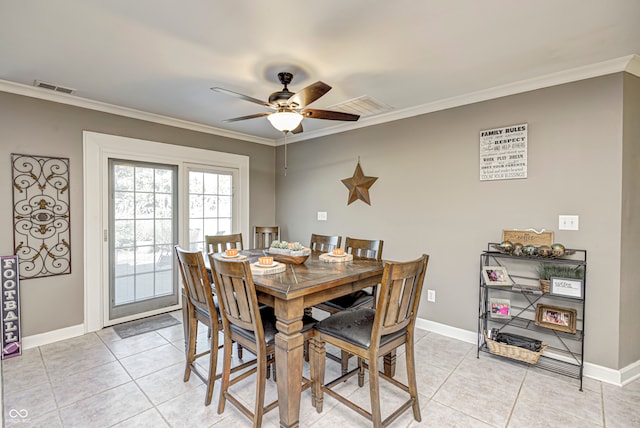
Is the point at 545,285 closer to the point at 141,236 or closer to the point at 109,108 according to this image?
the point at 141,236

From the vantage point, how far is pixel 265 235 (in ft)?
15.0

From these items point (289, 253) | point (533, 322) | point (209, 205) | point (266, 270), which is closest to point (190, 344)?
point (266, 270)

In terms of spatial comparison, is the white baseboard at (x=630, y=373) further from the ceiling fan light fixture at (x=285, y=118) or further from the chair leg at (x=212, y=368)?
the ceiling fan light fixture at (x=285, y=118)

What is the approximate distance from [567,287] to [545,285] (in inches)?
5.7

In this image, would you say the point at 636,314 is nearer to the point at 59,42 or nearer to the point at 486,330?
the point at 486,330

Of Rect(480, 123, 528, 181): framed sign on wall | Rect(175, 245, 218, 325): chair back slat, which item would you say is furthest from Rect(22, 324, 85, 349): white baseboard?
Rect(480, 123, 528, 181): framed sign on wall

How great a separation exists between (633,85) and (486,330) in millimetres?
2261

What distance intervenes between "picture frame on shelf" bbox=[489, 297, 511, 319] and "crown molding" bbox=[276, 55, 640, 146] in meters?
1.87

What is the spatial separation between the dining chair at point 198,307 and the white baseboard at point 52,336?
1.62 meters

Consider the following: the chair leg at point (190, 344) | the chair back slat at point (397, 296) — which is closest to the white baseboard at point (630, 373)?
the chair back slat at point (397, 296)

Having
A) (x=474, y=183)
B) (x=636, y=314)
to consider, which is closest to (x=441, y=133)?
(x=474, y=183)

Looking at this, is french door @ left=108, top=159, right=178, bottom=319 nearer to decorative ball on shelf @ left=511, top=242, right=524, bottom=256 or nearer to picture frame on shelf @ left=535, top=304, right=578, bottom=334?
decorative ball on shelf @ left=511, top=242, right=524, bottom=256

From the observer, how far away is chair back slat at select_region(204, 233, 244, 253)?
3.35m

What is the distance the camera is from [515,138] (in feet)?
9.04
